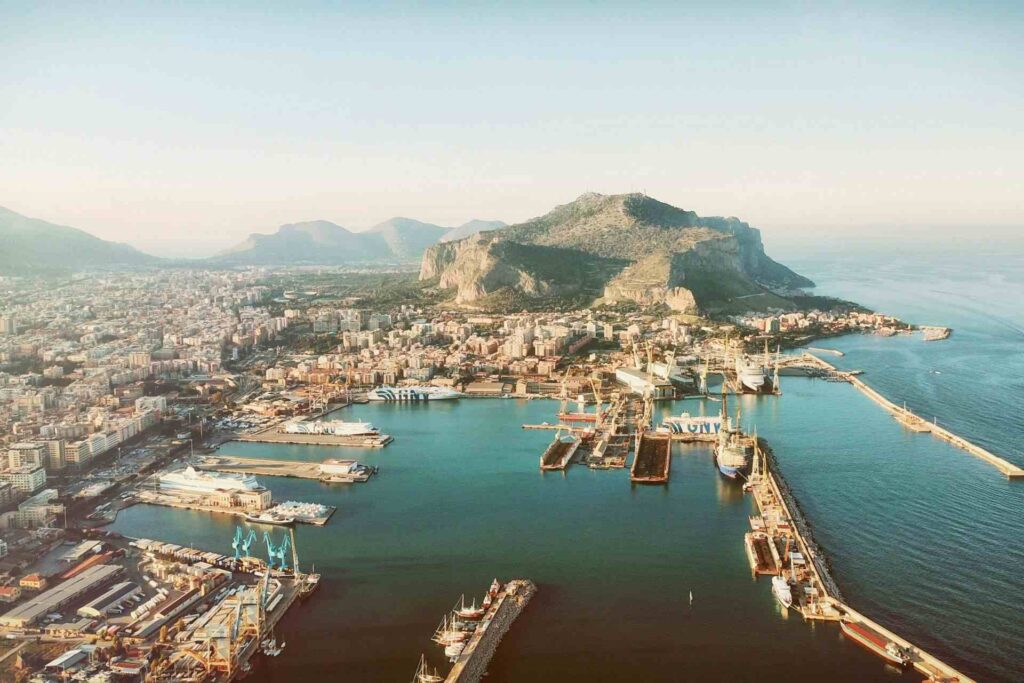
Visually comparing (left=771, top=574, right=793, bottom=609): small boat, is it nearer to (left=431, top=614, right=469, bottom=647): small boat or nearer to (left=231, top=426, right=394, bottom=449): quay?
(left=431, top=614, right=469, bottom=647): small boat

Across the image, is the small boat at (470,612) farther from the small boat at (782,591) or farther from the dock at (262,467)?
the dock at (262,467)

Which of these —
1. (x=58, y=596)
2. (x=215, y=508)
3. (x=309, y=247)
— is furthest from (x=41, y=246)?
(x=309, y=247)

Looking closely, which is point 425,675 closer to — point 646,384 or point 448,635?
point 448,635

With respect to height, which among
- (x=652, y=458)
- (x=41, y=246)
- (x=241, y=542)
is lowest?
(x=241, y=542)

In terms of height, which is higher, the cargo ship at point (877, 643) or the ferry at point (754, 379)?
the ferry at point (754, 379)

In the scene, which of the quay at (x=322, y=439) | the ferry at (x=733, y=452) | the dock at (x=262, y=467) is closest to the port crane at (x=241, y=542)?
the dock at (x=262, y=467)

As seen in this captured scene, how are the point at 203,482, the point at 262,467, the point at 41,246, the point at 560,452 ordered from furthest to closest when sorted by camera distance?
the point at 41,246
the point at 560,452
the point at 262,467
the point at 203,482
